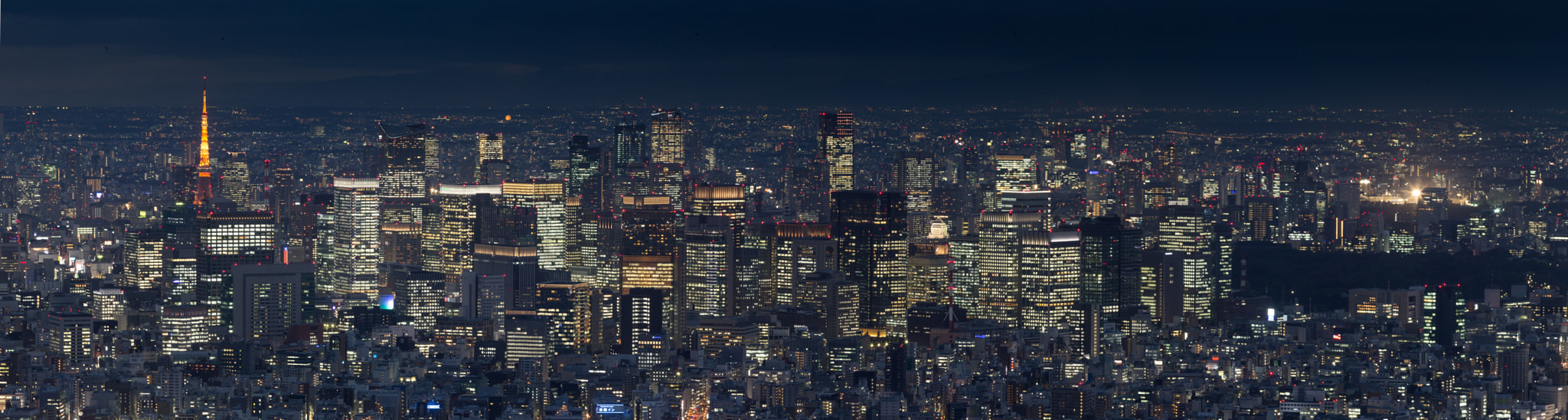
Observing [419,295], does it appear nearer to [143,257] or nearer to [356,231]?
[143,257]

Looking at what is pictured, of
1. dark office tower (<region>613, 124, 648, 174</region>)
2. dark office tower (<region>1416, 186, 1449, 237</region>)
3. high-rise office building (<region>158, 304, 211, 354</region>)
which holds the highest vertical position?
dark office tower (<region>613, 124, 648, 174</region>)

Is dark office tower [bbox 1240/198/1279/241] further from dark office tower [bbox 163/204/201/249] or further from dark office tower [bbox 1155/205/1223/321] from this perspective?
dark office tower [bbox 163/204/201/249]

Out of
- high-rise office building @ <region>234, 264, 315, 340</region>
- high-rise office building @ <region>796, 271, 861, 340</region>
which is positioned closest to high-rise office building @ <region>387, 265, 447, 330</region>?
high-rise office building @ <region>234, 264, 315, 340</region>

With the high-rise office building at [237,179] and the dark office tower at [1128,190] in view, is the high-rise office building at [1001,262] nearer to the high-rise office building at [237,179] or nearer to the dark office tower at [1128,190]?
the dark office tower at [1128,190]

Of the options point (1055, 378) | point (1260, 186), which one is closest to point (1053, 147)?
point (1260, 186)

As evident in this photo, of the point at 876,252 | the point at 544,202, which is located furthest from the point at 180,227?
the point at 876,252

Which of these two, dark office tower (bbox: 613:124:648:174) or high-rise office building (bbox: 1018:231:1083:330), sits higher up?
dark office tower (bbox: 613:124:648:174)

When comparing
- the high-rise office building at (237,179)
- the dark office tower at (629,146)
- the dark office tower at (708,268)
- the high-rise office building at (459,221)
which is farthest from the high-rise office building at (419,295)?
the dark office tower at (629,146)
